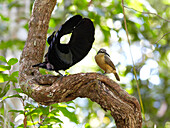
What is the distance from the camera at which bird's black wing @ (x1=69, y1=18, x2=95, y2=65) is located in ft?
4.97

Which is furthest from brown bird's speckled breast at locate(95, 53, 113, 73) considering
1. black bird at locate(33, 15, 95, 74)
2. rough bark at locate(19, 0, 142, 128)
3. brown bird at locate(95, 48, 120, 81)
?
rough bark at locate(19, 0, 142, 128)

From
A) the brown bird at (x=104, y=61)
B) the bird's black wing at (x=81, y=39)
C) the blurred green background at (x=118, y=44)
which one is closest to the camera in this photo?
the bird's black wing at (x=81, y=39)

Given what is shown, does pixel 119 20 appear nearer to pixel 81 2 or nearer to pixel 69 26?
pixel 81 2

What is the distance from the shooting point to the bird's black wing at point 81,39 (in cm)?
152

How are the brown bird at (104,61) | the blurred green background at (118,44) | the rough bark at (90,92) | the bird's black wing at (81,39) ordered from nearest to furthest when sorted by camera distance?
the rough bark at (90,92), the bird's black wing at (81,39), the brown bird at (104,61), the blurred green background at (118,44)

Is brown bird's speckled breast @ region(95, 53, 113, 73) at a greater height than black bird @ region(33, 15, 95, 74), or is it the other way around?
black bird @ region(33, 15, 95, 74)

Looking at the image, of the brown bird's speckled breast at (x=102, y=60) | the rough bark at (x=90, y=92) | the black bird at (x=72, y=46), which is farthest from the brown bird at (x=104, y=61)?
the rough bark at (x=90, y=92)

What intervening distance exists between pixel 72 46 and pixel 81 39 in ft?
0.31

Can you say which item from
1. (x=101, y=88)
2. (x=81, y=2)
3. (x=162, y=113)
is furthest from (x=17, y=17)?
(x=162, y=113)

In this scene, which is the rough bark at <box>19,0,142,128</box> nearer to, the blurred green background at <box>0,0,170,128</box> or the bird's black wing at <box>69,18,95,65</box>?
the bird's black wing at <box>69,18,95,65</box>

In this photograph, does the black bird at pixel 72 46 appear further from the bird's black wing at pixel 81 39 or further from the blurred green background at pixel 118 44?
the blurred green background at pixel 118 44

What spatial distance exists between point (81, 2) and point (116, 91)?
233cm

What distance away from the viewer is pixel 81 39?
5.28 feet

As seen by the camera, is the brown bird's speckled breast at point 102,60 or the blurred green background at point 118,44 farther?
the blurred green background at point 118,44
